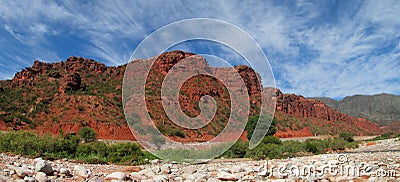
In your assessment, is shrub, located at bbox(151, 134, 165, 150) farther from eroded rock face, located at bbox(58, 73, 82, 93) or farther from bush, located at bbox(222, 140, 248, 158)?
eroded rock face, located at bbox(58, 73, 82, 93)

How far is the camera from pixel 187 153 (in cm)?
1898

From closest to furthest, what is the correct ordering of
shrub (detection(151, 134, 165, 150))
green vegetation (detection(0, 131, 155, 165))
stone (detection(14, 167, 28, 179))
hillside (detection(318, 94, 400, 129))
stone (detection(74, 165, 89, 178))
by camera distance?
stone (detection(14, 167, 28, 179)) < stone (detection(74, 165, 89, 178)) < green vegetation (detection(0, 131, 155, 165)) < shrub (detection(151, 134, 165, 150)) < hillside (detection(318, 94, 400, 129))

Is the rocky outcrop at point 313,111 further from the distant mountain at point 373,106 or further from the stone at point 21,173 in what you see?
the stone at point 21,173

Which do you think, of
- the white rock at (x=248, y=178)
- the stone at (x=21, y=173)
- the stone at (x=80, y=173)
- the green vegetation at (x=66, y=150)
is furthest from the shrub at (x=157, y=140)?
the stone at (x=21, y=173)

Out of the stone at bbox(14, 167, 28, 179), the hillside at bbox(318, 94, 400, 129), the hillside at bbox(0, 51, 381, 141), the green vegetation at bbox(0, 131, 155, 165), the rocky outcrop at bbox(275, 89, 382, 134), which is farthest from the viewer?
the hillside at bbox(318, 94, 400, 129)

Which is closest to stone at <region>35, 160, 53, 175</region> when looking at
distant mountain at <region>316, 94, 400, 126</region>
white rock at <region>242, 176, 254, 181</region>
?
white rock at <region>242, 176, 254, 181</region>

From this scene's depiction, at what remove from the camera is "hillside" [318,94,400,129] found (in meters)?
116

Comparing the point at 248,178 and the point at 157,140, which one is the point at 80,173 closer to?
the point at 248,178

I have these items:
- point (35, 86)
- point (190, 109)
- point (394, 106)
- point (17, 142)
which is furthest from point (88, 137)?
point (394, 106)

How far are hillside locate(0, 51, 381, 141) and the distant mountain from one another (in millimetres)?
43335

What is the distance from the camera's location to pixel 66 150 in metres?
16.3

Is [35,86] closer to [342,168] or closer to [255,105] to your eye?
[255,105]

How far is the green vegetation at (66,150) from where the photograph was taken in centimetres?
1387

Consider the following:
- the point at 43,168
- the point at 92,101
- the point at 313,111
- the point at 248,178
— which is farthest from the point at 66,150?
the point at 313,111
